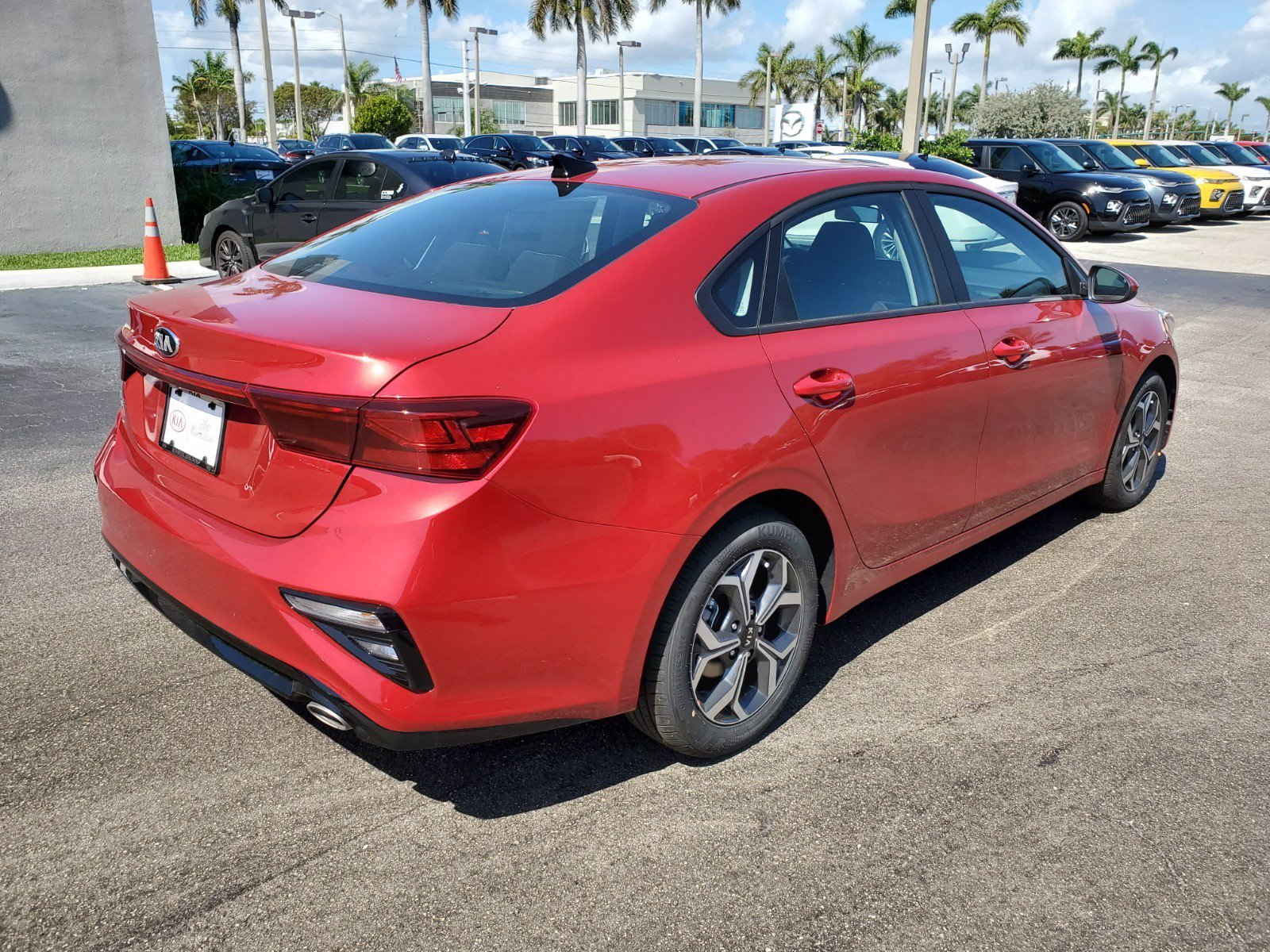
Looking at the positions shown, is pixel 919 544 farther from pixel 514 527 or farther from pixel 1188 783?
pixel 514 527

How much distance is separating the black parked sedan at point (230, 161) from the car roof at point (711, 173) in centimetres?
1298

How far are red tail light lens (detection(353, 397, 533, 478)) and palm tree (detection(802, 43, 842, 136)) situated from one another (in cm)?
8269

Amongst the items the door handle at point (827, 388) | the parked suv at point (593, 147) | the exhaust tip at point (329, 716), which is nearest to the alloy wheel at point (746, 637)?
the door handle at point (827, 388)

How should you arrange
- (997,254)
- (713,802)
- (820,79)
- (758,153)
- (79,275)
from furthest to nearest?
(820,79) < (758,153) < (79,275) < (997,254) < (713,802)

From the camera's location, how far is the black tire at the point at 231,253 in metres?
10.8

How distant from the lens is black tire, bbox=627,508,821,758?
2654 millimetres

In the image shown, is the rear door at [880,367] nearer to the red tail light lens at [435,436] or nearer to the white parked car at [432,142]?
the red tail light lens at [435,436]

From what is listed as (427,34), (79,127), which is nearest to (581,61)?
(427,34)

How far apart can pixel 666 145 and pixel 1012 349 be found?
33084 millimetres

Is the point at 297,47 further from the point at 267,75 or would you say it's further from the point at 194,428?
the point at 194,428

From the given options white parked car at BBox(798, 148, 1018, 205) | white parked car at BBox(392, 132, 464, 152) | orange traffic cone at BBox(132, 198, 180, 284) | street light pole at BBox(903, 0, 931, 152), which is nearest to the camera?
orange traffic cone at BBox(132, 198, 180, 284)

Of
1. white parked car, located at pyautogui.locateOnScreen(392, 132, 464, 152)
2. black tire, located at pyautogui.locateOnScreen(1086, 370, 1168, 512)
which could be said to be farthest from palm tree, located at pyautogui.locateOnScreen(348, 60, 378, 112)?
black tire, located at pyautogui.locateOnScreen(1086, 370, 1168, 512)

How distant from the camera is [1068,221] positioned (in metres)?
19.2

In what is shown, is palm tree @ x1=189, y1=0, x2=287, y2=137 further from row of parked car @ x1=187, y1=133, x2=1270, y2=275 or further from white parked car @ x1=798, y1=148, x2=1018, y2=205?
white parked car @ x1=798, y1=148, x2=1018, y2=205
